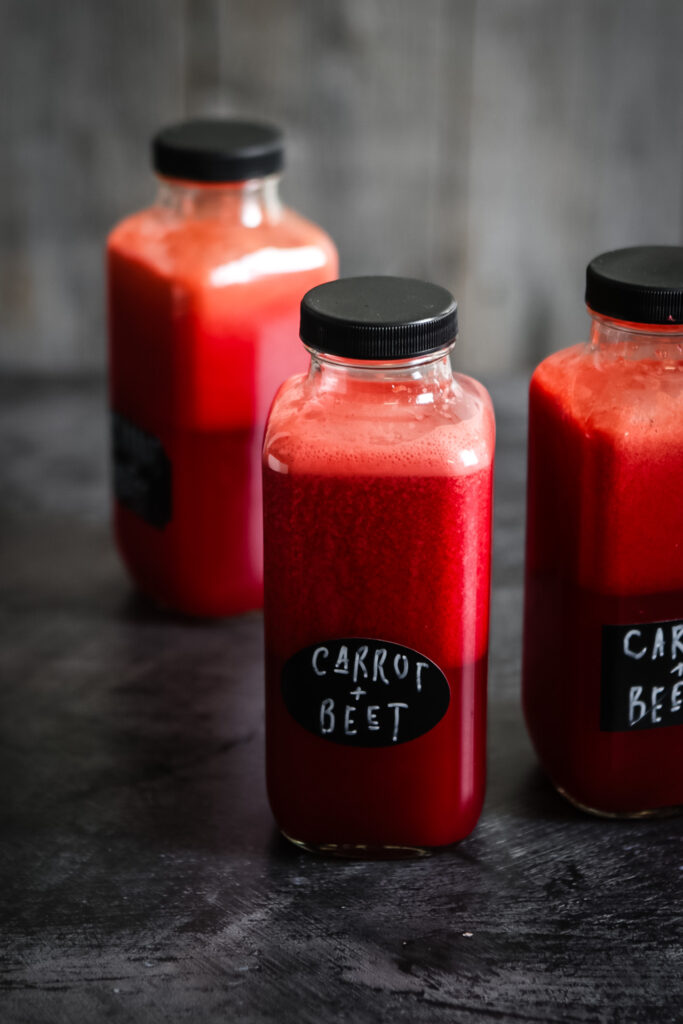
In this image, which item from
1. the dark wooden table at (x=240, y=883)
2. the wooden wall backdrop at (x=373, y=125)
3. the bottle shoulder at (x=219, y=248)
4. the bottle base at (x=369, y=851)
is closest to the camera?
the dark wooden table at (x=240, y=883)

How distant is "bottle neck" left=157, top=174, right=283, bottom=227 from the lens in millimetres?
982

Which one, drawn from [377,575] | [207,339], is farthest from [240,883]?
[207,339]

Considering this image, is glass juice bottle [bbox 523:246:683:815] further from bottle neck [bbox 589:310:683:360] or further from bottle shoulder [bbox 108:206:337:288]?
bottle shoulder [bbox 108:206:337:288]

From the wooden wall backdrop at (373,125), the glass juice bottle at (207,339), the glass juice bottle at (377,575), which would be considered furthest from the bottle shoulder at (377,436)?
the wooden wall backdrop at (373,125)

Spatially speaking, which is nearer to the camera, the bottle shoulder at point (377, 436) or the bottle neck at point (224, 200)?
the bottle shoulder at point (377, 436)

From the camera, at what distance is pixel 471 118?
1.75m

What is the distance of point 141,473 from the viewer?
1021 millimetres

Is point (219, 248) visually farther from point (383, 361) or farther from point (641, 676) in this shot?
point (641, 676)

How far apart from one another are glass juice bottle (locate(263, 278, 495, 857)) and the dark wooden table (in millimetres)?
45

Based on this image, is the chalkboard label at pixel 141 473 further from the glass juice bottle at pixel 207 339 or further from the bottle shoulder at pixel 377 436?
the bottle shoulder at pixel 377 436

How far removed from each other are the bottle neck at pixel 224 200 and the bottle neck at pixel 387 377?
0.95 ft

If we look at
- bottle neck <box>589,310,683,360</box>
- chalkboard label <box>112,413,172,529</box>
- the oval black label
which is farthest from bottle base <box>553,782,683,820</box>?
chalkboard label <box>112,413,172,529</box>

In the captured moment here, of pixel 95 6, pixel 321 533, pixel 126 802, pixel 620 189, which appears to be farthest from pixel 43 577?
pixel 620 189

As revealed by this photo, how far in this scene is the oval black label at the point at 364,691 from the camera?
0.72 metres
